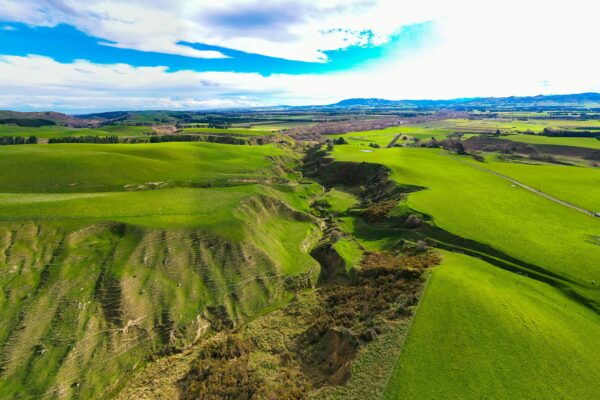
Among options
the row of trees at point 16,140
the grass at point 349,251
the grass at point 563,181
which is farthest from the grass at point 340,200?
the row of trees at point 16,140

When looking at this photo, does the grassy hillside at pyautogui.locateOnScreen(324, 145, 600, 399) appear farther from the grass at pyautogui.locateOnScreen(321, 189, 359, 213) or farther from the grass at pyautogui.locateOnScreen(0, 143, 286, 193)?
the grass at pyautogui.locateOnScreen(0, 143, 286, 193)

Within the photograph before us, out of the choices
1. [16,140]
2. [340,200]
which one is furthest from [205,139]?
[340,200]

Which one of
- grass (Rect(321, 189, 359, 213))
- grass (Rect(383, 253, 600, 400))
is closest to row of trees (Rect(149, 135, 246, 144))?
grass (Rect(321, 189, 359, 213))

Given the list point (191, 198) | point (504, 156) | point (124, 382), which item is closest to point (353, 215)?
point (191, 198)

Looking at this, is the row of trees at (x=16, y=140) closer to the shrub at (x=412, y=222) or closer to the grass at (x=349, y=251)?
the grass at (x=349, y=251)

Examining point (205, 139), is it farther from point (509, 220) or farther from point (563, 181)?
point (563, 181)
